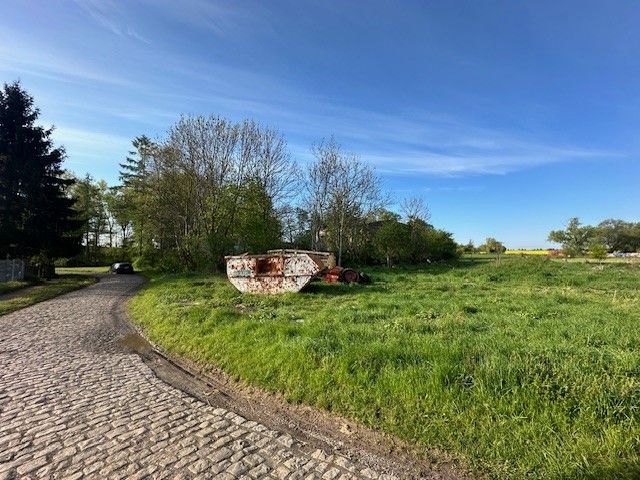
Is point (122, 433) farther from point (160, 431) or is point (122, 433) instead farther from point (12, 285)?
point (12, 285)

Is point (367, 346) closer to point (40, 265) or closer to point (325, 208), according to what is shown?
point (40, 265)

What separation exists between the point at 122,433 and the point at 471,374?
403cm

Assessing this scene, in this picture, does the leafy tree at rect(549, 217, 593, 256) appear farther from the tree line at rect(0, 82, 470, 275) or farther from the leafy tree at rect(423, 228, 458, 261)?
the tree line at rect(0, 82, 470, 275)

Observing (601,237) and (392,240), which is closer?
(392,240)

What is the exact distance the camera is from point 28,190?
84.1 ft

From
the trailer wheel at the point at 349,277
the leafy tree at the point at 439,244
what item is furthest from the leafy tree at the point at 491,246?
the trailer wheel at the point at 349,277

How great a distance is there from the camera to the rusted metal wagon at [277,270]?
1436 centimetres

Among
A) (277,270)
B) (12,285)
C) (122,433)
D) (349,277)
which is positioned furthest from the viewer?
(12,285)

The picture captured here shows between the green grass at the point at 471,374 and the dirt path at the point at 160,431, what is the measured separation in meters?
0.40

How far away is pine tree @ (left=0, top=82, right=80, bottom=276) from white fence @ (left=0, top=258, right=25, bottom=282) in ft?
6.82

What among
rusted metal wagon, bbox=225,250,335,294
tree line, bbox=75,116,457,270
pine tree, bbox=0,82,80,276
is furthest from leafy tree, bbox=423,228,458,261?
pine tree, bbox=0,82,80,276

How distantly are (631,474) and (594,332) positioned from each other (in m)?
4.03

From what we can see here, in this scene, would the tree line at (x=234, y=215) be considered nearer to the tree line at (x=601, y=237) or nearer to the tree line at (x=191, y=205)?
the tree line at (x=191, y=205)

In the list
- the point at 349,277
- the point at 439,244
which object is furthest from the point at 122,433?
the point at 439,244
